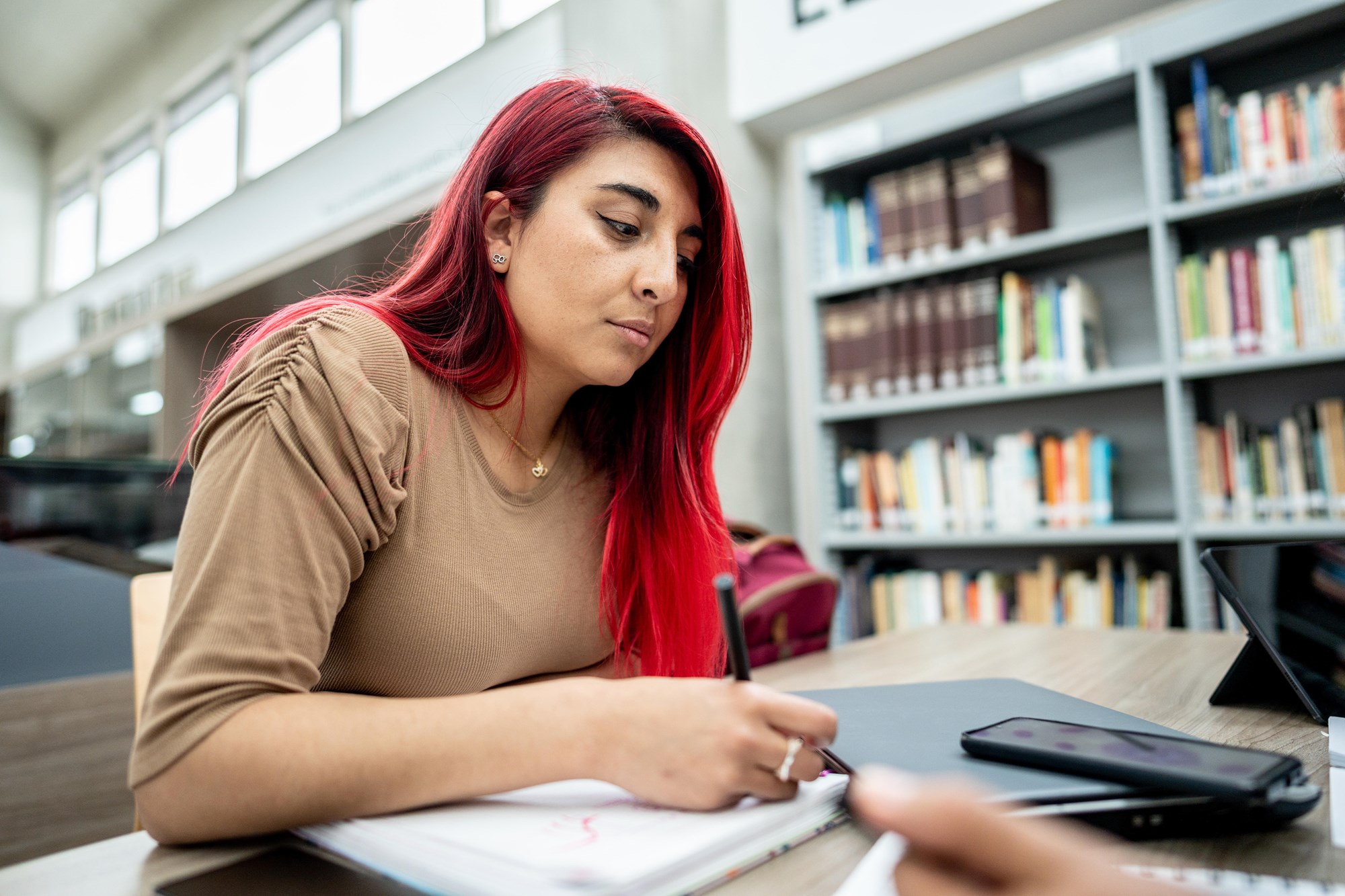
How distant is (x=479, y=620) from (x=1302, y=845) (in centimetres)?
55

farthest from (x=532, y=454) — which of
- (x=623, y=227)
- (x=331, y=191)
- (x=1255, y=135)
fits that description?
(x=331, y=191)

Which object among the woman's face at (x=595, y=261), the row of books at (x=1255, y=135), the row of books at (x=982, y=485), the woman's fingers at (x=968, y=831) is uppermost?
the row of books at (x=1255, y=135)

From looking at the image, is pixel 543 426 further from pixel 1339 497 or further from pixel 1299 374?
pixel 1299 374

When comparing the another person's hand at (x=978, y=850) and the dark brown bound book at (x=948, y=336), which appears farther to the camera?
the dark brown bound book at (x=948, y=336)

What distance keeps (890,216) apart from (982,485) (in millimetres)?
848

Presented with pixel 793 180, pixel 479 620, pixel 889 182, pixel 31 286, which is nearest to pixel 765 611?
pixel 479 620

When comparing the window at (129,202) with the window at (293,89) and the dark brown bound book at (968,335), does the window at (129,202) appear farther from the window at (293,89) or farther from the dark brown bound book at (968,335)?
the dark brown bound book at (968,335)

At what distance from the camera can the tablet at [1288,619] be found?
2.15 ft

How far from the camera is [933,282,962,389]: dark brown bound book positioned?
231 cm

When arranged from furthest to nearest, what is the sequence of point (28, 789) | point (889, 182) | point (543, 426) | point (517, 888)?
point (889, 182) → point (28, 789) → point (543, 426) → point (517, 888)

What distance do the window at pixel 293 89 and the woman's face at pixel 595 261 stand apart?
3179 mm

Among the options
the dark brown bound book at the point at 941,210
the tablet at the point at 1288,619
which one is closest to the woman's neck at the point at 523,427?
the tablet at the point at 1288,619

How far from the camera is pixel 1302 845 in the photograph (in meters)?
0.40

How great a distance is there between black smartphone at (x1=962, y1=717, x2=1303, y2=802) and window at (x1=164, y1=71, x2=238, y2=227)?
4493 millimetres
